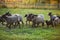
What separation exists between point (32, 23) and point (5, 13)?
1.67ft

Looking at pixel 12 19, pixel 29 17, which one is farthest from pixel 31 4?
pixel 12 19

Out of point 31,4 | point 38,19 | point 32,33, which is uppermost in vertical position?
point 31,4

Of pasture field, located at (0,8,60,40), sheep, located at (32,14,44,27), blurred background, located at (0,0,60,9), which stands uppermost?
blurred background, located at (0,0,60,9)

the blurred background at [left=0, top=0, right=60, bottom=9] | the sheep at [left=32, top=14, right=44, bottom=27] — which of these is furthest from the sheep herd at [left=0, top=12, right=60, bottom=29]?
the blurred background at [left=0, top=0, right=60, bottom=9]

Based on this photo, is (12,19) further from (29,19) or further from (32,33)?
(32,33)

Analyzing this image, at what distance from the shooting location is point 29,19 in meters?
3.37

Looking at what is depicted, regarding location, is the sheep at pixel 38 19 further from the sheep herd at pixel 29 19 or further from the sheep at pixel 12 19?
the sheep at pixel 12 19

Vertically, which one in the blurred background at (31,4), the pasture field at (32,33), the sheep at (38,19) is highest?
the blurred background at (31,4)

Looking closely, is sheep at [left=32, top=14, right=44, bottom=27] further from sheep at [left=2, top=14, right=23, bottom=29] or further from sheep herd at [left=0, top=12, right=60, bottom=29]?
sheep at [left=2, top=14, right=23, bottom=29]

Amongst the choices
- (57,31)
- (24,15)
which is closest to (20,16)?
(24,15)

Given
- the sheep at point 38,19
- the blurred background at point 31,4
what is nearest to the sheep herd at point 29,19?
the sheep at point 38,19

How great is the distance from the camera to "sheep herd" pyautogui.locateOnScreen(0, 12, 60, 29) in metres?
3.34

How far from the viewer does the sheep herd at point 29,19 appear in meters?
3.34

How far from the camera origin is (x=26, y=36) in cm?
324
